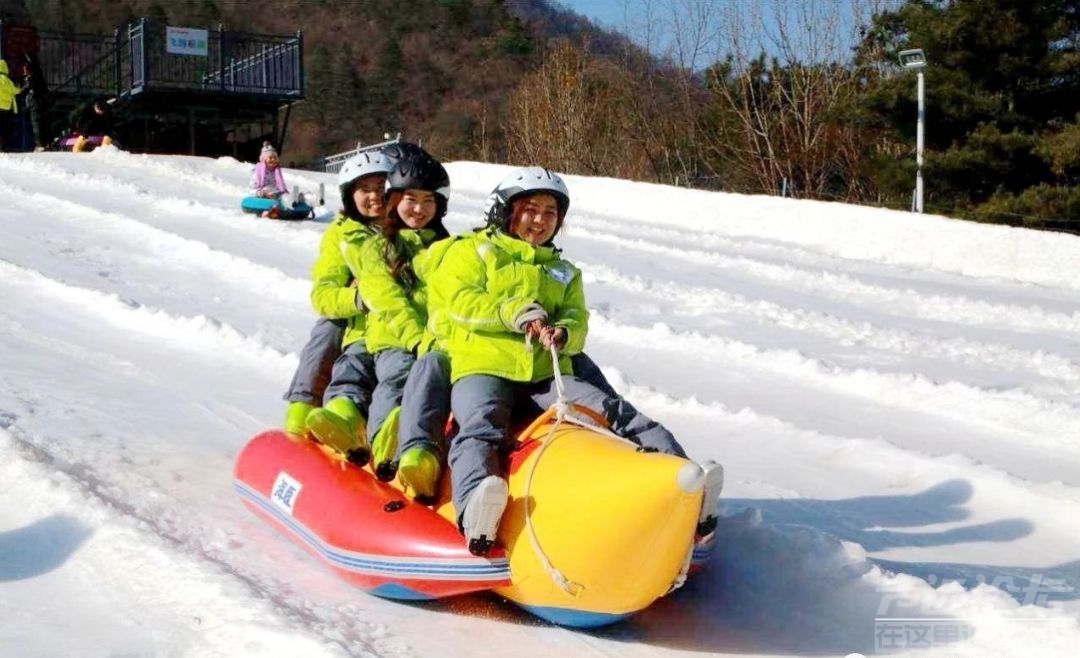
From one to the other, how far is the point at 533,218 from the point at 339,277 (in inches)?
54.4

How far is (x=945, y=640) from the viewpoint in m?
3.82

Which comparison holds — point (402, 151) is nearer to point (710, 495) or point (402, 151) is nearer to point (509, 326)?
point (509, 326)

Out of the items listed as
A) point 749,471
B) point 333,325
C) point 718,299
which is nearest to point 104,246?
point 718,299

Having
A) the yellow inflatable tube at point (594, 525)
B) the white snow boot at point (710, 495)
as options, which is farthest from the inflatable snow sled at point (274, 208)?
the white snow boot at point (710, 495)

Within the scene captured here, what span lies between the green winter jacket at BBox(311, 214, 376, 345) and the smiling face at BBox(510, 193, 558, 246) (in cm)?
112

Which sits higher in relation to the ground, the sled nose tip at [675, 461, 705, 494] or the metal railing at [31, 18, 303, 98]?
the metal railing at [31, 18, 303, 98]

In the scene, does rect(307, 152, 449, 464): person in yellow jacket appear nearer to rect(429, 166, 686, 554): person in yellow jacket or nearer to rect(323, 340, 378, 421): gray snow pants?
rect(323, 340, 378, 421): gray snow pants

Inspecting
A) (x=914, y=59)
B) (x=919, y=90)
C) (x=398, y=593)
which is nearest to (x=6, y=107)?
(x=914, y=59)

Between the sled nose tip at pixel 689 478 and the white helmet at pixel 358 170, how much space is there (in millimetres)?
2583

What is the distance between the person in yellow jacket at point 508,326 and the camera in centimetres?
409

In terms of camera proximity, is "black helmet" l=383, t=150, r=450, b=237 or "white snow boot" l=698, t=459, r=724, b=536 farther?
"black helmet" l=383, t=150, r=450, b=237

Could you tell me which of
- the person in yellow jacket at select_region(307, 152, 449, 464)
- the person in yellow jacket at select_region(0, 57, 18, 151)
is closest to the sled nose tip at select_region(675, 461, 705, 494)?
the person in yellow jacket at select_region(307, 152, 449, 464)

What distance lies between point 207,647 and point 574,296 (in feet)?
5.76

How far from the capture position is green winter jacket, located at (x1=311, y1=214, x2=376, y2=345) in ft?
17.7
